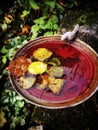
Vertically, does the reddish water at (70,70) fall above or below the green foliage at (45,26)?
below

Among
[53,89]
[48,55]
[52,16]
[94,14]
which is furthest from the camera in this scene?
[52,16]

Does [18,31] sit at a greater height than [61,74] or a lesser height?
greater

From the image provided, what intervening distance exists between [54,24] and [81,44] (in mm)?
1176

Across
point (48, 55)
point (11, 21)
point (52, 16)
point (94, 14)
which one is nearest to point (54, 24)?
point (52, 16)

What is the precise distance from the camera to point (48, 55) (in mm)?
3088

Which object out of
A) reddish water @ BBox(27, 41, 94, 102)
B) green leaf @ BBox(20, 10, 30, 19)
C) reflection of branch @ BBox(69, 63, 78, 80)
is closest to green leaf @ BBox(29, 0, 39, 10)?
green leaf @ BBox(20, 10, 30, 19)

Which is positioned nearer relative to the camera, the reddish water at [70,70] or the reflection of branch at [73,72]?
the reddish water at [70,70]

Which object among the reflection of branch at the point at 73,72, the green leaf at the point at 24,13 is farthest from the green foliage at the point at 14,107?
the green leaf at the point at 24,13

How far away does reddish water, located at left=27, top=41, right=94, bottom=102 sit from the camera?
109 inches

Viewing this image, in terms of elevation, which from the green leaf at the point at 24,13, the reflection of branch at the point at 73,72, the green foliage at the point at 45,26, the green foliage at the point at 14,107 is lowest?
the green foliage at the point at 14,107

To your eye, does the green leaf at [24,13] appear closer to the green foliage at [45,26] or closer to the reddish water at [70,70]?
the green foliage at [45,26]

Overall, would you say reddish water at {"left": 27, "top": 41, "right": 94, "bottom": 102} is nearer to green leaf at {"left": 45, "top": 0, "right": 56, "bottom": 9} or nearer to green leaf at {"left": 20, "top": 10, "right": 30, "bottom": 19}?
green leaf at {"left": 45, "top": 0, "right": 56, "bottom": 9}

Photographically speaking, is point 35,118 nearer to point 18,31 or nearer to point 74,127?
point 74,127

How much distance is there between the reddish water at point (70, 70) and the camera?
9.09ft
